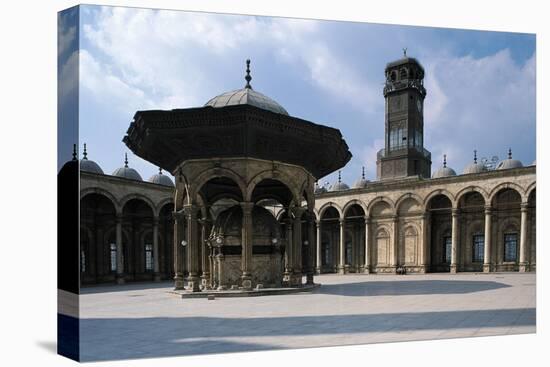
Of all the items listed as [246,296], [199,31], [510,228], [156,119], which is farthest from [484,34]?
[510,228]

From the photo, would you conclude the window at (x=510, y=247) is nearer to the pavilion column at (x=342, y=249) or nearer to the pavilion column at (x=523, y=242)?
the pavilion column at (x=523, y=242)

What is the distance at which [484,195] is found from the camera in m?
27.2

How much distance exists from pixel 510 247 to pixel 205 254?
783 inches

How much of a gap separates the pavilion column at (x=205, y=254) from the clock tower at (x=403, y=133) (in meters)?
20.6

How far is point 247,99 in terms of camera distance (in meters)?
14.1

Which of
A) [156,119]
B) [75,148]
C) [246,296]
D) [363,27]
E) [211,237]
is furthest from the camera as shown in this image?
[211,237]

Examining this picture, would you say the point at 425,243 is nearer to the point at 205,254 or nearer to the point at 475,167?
the point at 475,167

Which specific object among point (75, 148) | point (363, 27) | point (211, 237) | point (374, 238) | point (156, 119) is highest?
point (363, 27)

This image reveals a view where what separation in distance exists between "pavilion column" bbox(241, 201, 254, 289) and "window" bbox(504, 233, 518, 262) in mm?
19957

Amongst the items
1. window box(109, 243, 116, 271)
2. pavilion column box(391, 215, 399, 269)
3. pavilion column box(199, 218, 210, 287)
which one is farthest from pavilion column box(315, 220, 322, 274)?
pavilion column box(199, 218, 210, 287)

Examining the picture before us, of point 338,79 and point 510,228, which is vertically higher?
point 338,79

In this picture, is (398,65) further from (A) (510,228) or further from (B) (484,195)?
(A) (510,228)

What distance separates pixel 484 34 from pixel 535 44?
137cm

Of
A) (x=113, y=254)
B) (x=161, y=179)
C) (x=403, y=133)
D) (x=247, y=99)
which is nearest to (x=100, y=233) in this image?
(x=113, y=254)
